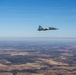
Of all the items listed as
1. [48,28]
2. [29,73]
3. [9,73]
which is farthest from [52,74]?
[48,28]

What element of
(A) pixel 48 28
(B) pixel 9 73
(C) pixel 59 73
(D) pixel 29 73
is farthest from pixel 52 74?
(A) pixel 48 28

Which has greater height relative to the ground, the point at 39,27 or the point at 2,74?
the point at 39,27

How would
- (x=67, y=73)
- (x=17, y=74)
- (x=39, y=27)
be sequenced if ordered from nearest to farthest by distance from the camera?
(x=39, y=27) < (x=17, y=74) < (x=67, y=73)

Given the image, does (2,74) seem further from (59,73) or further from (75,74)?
(75,74)

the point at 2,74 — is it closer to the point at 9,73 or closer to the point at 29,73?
the point at 9,73

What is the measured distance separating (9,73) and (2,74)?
4.62 meters

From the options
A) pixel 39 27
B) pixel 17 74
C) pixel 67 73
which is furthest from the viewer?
pixel 67 73

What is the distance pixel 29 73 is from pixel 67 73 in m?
22.3

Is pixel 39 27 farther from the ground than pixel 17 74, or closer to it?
farther from the ground

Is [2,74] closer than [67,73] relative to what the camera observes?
Yes

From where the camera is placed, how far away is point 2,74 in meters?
101

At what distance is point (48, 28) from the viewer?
137ft

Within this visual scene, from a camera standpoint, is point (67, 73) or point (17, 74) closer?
point (17, 74)

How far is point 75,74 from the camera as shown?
103750 millimetres
